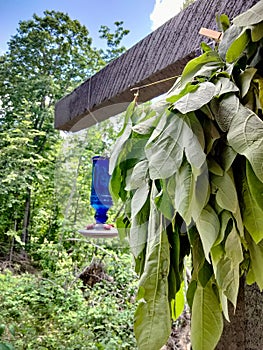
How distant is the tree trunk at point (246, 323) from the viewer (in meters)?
0.39

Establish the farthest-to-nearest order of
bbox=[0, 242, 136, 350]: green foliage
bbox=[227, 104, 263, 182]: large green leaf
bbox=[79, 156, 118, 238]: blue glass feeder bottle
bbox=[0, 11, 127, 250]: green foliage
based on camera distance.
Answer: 1. bbox=[0, 11, 127, 250]: green foliage
2. bbox=[0, 242, 136, 350]: green foliage
3. bbox=[79, 156, 118, 238]: blue glass feeder bottle
4. bbox=[227, 104, 263, 182]: large green leaf

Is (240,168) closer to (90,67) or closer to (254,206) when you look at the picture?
(254,206)

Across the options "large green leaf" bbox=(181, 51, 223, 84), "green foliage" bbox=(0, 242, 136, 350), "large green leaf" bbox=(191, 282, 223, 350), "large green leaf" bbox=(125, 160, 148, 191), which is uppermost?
"large green leaf" bbox=(181, 51, 223, 84)

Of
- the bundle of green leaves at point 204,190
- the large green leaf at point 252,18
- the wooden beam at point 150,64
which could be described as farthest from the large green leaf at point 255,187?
the wooden beam at point 150,64

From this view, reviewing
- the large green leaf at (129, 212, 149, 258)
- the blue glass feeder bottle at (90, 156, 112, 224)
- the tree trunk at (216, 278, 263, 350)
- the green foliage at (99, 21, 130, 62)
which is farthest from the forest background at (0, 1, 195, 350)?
the large green leaf at (129, 212, 149, 258)

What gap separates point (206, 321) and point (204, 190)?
90 millimetres

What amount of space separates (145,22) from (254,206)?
113 cm

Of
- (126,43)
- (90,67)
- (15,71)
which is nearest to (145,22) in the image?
(126,43)

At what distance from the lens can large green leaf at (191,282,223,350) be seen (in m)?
0.25

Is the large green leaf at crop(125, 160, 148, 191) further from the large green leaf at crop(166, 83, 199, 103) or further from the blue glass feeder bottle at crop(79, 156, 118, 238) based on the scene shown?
the blue glass feeder bottle at crop(79, 156, 118, 238)

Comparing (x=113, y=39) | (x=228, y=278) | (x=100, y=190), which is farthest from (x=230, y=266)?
(x=113, y=39)

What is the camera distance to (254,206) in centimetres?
24

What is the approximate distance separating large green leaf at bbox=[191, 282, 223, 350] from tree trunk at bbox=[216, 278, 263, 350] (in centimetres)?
16

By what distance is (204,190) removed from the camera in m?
0.23
